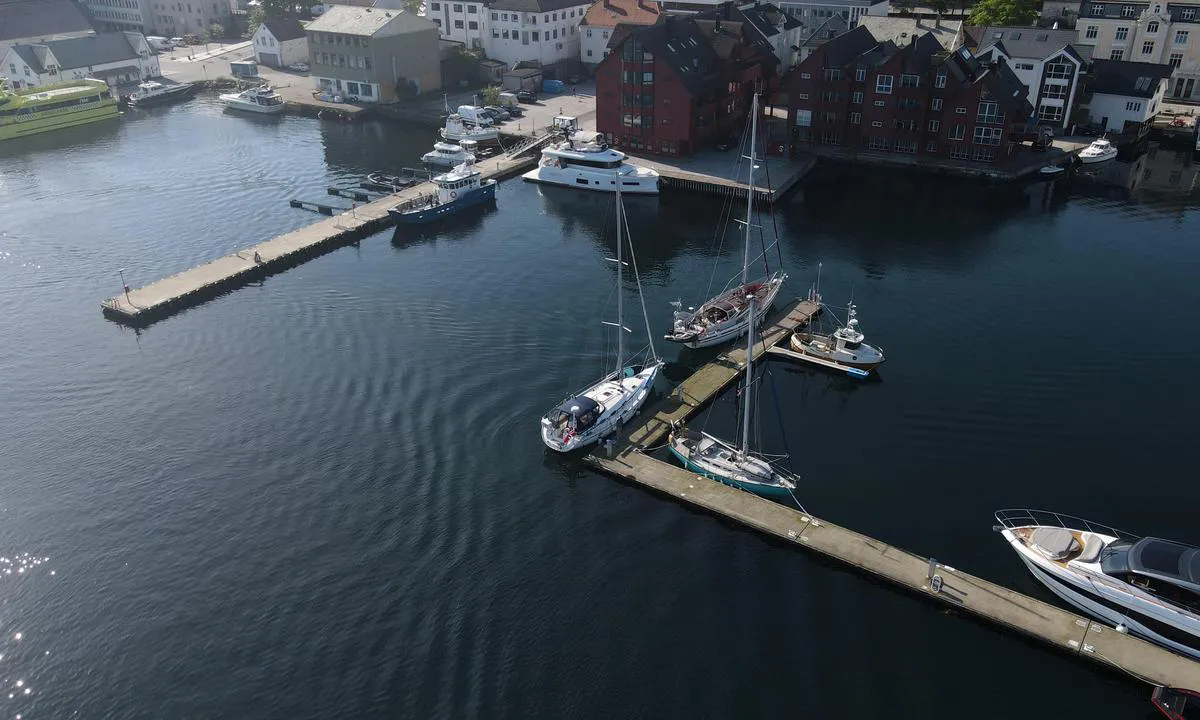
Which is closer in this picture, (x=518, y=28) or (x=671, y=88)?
(x=671, y=88)

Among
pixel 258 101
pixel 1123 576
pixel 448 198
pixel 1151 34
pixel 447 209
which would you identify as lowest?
pixel 1123 576

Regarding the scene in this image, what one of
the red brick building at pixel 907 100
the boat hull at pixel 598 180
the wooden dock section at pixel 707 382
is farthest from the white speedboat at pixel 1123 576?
the red brick building at pixel 907 100

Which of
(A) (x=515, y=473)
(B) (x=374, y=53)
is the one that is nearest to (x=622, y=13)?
(B) (x=374, y=53)

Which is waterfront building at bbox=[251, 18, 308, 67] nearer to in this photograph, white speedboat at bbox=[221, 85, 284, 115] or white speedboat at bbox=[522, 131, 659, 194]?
white speedboat at bbox=[221, 85, 284, 115]

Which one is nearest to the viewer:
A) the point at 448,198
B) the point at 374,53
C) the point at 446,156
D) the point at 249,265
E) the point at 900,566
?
the point at 900,566

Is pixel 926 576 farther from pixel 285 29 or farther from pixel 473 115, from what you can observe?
pixel 285 29

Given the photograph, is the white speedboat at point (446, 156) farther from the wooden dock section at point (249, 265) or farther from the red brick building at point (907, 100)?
the red brick building at point (907, 100)

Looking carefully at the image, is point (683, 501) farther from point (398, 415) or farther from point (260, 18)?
point (260, 18)
